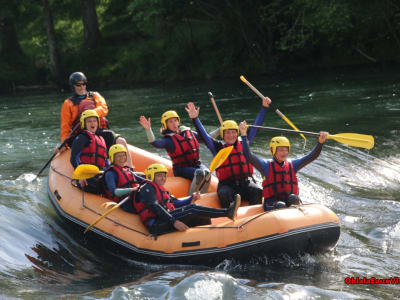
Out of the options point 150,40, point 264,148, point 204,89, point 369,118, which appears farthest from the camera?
point 150,40

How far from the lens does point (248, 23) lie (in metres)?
20.7

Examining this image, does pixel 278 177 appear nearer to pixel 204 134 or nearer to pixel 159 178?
pixel 159 178

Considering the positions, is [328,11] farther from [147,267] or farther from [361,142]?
[147,267]

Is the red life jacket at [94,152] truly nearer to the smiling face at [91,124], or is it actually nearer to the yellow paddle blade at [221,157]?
the smiling face at [91,124]

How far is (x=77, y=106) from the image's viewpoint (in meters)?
8.09

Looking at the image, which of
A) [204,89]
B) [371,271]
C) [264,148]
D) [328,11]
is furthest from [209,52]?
[371,271]

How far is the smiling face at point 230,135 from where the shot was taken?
6.91m

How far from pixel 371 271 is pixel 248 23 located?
631 inches

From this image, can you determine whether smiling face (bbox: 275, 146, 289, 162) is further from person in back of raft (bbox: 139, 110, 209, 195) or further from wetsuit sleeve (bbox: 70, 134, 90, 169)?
wetsuit sleeve (bbox: 70, 134, 90, 169)

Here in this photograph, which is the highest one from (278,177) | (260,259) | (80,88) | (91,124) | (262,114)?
(80,88)

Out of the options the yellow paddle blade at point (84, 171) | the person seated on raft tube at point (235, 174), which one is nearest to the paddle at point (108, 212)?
the yellow paddle blade at point (84, 171)

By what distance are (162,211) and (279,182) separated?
1.23 meters

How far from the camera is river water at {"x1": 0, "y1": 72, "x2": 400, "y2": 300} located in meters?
5.24

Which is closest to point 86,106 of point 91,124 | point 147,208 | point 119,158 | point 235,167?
point 91,124
